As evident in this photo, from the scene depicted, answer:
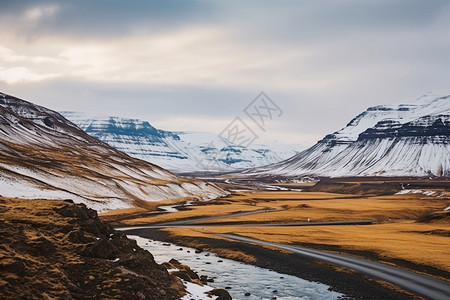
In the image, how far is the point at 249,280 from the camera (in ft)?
141

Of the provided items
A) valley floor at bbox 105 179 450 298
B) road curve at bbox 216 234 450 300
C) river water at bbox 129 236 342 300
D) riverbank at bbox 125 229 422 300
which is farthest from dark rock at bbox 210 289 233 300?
road curve at bbox 216 234 450 300

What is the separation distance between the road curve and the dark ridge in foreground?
22.2m

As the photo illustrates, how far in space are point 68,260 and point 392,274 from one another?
33.5m

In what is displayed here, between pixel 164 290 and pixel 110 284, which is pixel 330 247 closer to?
pixel 164 290

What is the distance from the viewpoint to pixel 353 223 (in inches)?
4124

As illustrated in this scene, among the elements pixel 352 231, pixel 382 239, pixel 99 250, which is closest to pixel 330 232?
pixel 352 231

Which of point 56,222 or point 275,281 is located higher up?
point 56,222

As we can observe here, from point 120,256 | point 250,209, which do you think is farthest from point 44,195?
point 120,256

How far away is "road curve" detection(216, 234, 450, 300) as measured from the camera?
37556 millimetres

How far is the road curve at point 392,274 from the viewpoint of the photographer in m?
37.6

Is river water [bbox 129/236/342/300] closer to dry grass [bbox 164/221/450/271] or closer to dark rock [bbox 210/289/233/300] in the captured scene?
dark rock [bbox 210/289/233/300]

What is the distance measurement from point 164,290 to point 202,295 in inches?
134

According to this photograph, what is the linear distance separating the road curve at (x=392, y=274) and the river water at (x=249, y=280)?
285 inches

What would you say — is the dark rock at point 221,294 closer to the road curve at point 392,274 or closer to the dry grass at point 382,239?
the road curve at point 392,274
